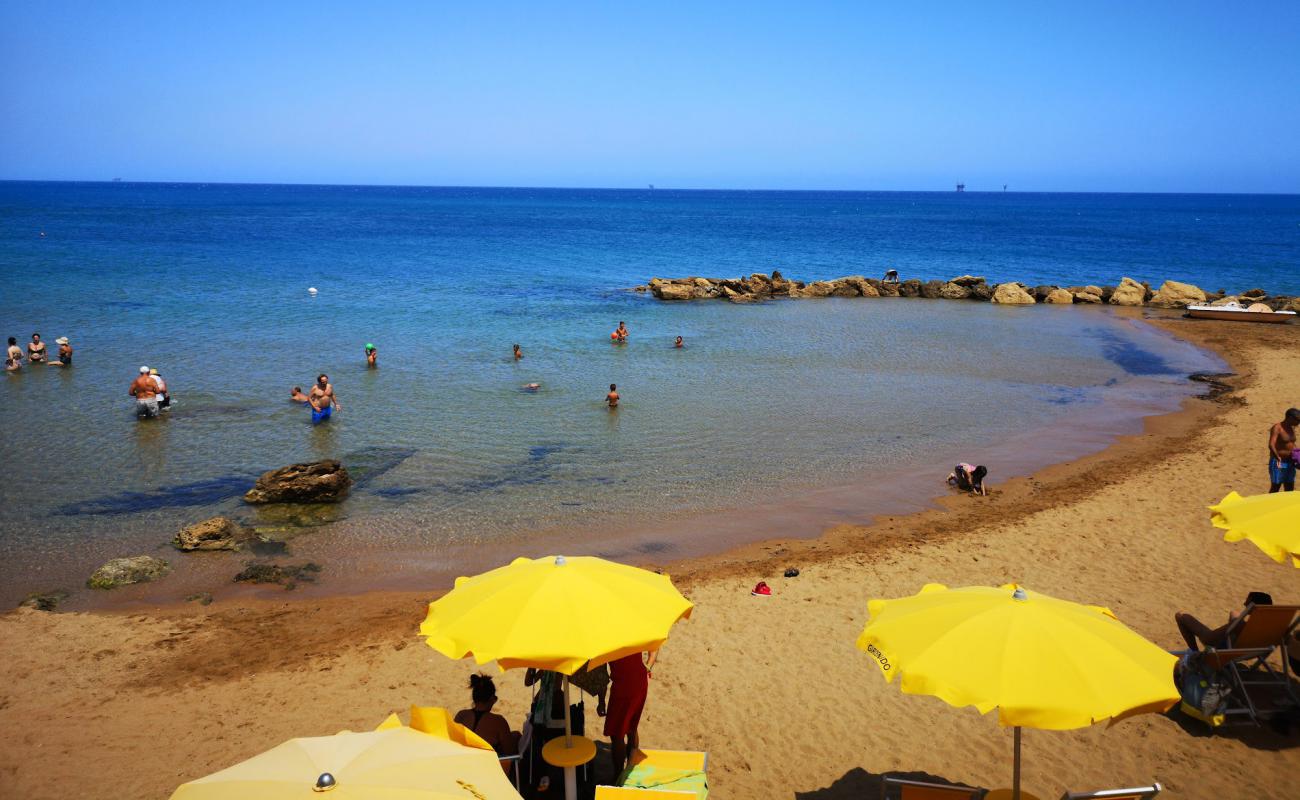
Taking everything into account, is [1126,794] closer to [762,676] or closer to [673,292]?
[762,676]

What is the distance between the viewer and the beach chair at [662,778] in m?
6.03

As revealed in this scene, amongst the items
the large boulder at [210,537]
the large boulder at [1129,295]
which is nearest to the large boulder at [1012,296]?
the large boulder at [1129,295]

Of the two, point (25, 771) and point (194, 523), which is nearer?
point (25, 771)

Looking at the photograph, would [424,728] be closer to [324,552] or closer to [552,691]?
[552,691]

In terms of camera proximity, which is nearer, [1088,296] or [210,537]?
[210,537]

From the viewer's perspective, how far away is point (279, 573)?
12344 millimetres

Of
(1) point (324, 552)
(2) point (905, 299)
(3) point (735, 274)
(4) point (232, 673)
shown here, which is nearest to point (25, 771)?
(4) point (232, 673)

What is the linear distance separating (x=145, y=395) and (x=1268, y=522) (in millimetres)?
21314

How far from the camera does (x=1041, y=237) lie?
9731cm

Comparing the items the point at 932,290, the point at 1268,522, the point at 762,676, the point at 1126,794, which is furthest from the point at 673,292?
the point at 1126,794

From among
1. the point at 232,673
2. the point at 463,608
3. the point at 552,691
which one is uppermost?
the point at 463,608

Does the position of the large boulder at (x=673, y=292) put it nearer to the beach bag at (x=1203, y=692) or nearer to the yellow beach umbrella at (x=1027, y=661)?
the beach bag at (x=1203, y=692)

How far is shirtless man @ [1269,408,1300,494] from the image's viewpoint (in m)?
12.8

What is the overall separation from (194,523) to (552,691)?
9889 mm
